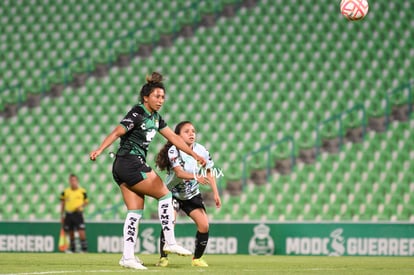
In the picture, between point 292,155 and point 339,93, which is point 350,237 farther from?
point 339,93

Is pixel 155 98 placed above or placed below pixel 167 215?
above

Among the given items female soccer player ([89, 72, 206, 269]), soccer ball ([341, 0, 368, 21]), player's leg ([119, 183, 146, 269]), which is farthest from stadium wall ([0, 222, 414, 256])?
player's leg ([119, 183, 146, 269])

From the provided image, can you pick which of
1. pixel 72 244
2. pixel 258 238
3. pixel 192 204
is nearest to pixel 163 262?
pixel 192 204

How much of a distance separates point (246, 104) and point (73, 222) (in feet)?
18.3

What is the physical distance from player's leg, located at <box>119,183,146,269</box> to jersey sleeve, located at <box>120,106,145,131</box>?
657 millimetres

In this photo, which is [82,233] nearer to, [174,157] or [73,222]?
[73,222]

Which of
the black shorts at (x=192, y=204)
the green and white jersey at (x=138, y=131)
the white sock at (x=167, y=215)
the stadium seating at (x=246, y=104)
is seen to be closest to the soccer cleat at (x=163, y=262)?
the black shorts at (x=192, y=204)

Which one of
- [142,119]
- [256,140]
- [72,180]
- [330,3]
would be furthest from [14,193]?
[142,119]

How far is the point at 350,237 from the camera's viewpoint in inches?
637

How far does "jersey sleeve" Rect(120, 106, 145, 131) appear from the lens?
29.8 feet

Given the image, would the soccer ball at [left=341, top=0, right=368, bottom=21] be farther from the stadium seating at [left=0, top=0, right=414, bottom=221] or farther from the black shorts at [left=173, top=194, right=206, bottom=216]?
Answer: the stadium seating at [left=0, top=0, right=414, bottom=221]

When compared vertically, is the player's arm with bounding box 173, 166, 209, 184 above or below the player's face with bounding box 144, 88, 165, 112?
below

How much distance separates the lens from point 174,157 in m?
10.3

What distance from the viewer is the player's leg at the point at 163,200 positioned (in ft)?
30.1
